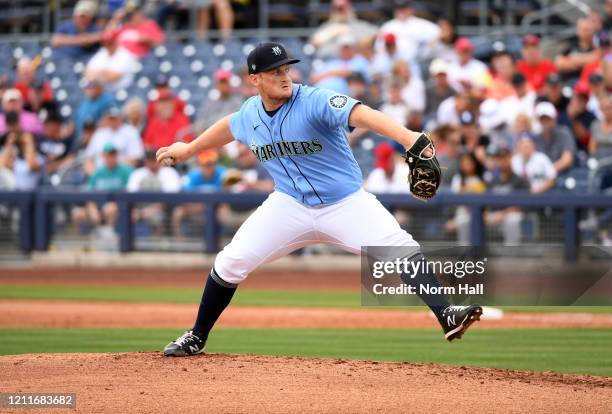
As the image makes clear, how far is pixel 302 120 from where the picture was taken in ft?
20.8

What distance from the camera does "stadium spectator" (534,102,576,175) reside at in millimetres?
13664

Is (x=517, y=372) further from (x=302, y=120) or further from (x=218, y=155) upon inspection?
(x=218, y=155)

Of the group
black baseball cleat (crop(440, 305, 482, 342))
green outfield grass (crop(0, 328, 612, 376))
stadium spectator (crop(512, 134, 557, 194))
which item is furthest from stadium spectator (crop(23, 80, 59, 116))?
black baseball cleat (crop(440, 305, 482, 342))

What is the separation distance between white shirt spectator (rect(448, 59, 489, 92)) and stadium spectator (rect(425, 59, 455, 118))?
0.10m

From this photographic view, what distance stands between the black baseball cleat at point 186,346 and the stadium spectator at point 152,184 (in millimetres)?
8624

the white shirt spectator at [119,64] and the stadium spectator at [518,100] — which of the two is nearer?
the stadium spectator at [518,100]

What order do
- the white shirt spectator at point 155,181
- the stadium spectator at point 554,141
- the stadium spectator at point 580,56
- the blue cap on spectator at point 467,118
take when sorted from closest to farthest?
1. the stadium spectator at point 554,141
2. the blue cap on spectator at point 467,118
3. the stadium spectator at point 580,56
4. the white shirt spectator at point 155,181

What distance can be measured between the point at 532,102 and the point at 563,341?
6.12m

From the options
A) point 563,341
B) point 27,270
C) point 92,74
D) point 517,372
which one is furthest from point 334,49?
point 517,372

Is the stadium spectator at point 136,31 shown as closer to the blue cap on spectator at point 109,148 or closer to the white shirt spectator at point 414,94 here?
the blue cap on spectator at point 109,148

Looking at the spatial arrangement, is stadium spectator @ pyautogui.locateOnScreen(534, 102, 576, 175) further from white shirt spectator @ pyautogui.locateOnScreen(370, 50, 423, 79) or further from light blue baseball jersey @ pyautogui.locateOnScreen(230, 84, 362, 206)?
light blue baseball jersey @ pyautogui.locateOnScreen(230, 84, 362, 206)

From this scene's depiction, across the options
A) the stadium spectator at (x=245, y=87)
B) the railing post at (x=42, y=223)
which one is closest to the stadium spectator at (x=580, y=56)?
the stadium spectator at (x=245, y=87)

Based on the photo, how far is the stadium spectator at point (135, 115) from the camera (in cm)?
1675

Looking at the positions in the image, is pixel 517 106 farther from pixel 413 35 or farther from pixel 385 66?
pixel 413 35
